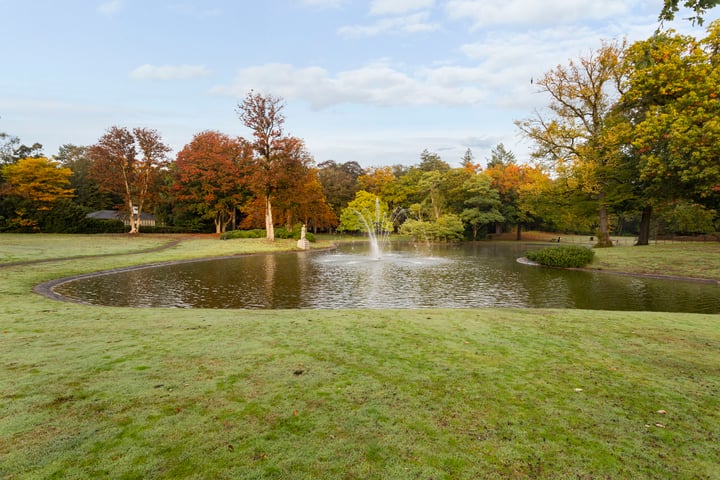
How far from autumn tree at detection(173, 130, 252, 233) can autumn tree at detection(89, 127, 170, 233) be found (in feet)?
15.7

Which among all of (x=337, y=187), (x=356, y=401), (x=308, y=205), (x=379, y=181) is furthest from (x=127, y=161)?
(x=356, y=401)

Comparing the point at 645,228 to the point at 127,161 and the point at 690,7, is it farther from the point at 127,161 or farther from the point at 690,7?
the point at 127,161

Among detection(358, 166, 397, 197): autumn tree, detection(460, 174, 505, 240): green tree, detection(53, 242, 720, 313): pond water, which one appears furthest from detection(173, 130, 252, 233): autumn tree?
detection(460, 174, 505, 240): green tree

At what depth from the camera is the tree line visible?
23047mm

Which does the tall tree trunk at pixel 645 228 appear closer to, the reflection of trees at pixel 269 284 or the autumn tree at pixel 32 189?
the reflection of trees at pixel 269 284

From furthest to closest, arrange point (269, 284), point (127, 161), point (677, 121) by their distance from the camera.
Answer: point (127, 161)
point (677, 121)
point (269, 284)

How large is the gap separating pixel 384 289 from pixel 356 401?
10139 mm

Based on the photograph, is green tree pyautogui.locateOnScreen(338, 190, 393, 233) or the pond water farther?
green tree pyautogui.locateOnScreen(338, 190, 393, 233)

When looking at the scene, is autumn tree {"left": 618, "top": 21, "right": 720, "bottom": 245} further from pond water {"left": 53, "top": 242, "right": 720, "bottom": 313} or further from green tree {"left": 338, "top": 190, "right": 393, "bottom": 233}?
green tree {"left": 338, "top": 190, "right": 393, "bottom": 233}

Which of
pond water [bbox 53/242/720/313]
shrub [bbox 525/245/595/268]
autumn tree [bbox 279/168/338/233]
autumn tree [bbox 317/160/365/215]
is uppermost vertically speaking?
autumn tree [bbox 317/160/365/215]

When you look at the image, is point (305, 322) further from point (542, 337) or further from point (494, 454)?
point (494, 454)

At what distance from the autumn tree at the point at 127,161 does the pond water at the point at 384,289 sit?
29.7 meters

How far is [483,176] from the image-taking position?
58.2m

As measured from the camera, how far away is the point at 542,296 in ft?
42.3
